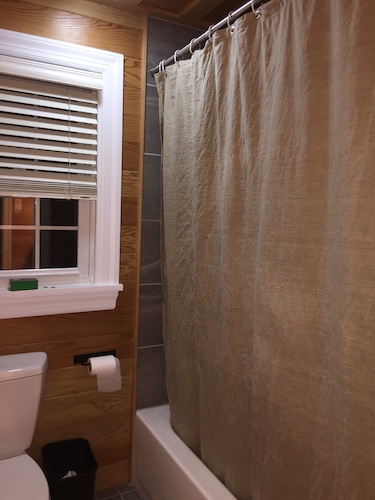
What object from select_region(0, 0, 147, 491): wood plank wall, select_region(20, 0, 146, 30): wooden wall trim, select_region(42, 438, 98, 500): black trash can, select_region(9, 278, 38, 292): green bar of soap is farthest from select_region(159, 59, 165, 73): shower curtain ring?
select_region(42, 438, 98, 500): black trash can

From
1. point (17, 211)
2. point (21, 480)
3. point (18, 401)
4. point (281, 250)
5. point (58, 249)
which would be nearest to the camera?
point (281, 250)

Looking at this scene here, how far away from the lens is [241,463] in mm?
1583

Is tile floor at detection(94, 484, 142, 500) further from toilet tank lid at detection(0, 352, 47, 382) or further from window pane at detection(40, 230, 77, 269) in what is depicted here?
window pane at detection(40, 230, 77, 269)

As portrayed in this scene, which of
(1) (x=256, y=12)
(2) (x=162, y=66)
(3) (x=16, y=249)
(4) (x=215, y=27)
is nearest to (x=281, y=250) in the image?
(1) (x=256, y=12)

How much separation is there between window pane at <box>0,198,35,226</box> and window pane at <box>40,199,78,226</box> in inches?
2.0

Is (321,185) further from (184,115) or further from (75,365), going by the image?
(75,365)

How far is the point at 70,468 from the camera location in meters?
2.07

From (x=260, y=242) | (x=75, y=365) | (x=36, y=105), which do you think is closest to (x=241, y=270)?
(x=260, y=242)

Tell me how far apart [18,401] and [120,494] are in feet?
2.68

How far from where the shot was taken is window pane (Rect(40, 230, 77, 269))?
2078 mm

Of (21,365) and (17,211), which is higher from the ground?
(17,211)

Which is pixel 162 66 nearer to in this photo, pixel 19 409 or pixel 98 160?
pixel 98 160

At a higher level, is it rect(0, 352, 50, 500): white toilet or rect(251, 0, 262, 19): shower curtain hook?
rect(251, 0, 262, 19): shower curtain hook

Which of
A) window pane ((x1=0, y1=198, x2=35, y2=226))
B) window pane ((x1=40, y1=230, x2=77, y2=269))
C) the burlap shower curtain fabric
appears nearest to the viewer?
the burlap shower curtain fabric
